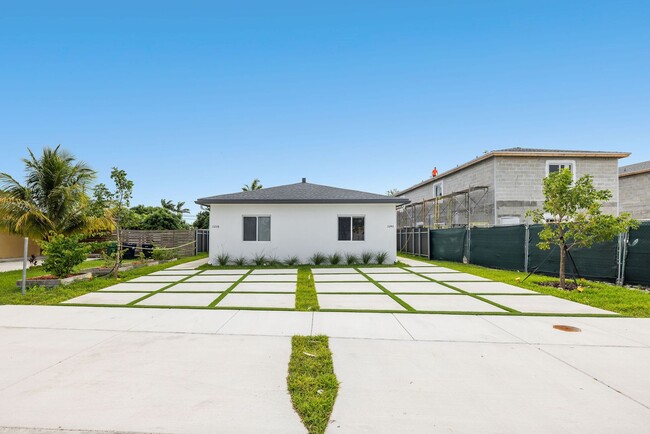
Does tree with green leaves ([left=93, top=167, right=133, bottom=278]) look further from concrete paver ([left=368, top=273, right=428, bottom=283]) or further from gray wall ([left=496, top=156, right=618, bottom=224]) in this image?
gray wall ([left=496, top=156, right=618, bottom=224])

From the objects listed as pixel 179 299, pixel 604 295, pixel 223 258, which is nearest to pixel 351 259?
pixel 223 258

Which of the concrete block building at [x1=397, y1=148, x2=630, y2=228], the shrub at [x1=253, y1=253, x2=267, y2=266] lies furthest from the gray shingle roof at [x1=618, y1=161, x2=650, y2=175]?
the shrub at [x1=253, y1=253, x2=267, y2=266]

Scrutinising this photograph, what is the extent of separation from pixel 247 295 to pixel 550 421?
5869 millimetres

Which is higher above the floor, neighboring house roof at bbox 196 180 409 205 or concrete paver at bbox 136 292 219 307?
neighboring house roof at bbox 196 180 409 205

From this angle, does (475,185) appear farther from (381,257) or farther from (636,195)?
(636,195)

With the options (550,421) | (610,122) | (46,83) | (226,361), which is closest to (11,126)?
(46,83)

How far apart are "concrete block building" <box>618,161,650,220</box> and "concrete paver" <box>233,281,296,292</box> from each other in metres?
20.8

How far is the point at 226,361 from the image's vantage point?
3436mm

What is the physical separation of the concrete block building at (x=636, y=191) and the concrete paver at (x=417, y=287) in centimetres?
1723

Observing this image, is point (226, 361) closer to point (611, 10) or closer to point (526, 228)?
point (526, 228)

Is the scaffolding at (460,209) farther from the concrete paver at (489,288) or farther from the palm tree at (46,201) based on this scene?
the palm tree at (46,201)

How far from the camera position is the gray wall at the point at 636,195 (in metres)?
17.8

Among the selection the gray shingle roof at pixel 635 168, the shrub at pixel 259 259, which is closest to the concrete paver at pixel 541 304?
the shrub at pixel 259 259

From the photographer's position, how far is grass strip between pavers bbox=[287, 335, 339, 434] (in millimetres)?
2371
